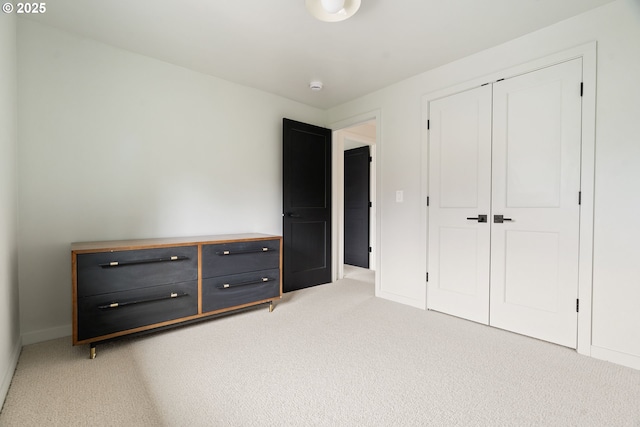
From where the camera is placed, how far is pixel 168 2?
2035 mm

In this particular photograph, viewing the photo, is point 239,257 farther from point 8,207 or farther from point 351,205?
point 351,205

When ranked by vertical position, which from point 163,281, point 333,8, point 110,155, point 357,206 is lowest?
point 163,281

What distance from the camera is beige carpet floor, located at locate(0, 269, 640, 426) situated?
146 cm

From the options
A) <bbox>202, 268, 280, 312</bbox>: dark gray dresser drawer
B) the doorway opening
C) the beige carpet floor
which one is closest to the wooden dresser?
<bbox>202, 268, 280, 312</bbox>: dark gray dresser drawer

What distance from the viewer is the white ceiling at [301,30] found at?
6.79 feet

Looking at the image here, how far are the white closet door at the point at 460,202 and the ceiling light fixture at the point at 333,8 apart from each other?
1496 mm

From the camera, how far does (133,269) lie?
221 cm

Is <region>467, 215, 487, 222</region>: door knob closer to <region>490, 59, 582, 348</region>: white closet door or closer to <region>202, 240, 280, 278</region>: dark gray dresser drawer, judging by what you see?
<region>490, 59, 582, 348</region>: white closet door

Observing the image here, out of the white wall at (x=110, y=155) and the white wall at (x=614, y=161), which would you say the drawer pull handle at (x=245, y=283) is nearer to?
the white wall at (x=110, y=155)

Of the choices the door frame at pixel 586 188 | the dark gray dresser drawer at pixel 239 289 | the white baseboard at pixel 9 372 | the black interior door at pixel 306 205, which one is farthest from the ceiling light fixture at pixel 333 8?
the white baseboard at pixel 9 372

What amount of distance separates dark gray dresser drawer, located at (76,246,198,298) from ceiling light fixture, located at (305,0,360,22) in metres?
1.99

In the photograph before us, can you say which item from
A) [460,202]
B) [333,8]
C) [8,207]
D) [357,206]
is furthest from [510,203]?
A: [8,207]

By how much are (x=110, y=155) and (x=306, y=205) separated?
2161 millimetres

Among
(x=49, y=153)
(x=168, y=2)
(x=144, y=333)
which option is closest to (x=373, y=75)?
(x=168, y=2)
